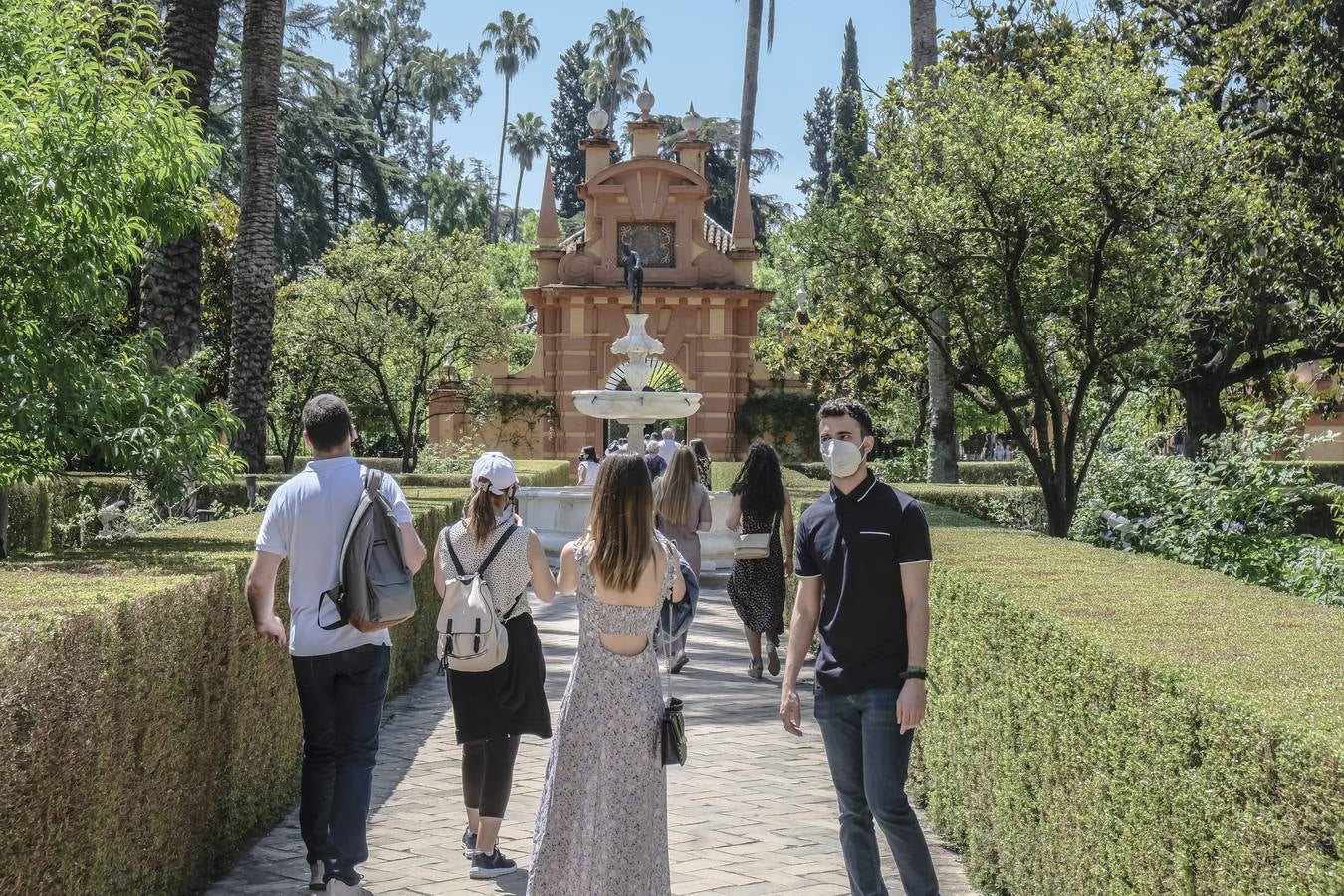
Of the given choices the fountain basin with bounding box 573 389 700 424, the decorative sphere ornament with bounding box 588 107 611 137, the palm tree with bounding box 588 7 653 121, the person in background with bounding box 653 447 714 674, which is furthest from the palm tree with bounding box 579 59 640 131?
the person in background with bounding box 653 447 714 674

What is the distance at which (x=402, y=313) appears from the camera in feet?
111

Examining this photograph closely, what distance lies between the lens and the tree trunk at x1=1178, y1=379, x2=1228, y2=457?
17.9 m

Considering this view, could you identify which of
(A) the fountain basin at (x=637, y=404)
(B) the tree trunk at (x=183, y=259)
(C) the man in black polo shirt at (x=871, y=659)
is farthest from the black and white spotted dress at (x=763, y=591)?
(A) the fountain basin at (x=637, y=404)

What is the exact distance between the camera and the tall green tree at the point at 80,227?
234 inches

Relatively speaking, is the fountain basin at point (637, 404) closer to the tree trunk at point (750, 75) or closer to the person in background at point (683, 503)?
the person in background at point (683, 503)

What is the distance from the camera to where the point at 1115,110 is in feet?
37.3

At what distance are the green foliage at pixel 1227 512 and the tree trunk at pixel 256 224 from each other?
9.36m

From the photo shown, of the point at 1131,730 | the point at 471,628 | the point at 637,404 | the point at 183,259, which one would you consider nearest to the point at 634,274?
the point at 637,404

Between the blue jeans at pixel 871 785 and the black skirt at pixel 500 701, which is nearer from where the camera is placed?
the blue jeans at pixel 871 785

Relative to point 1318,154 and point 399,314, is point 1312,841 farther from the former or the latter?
point 399,314

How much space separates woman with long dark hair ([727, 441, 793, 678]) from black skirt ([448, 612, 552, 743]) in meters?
3.78

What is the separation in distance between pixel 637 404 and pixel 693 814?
51.0 feet

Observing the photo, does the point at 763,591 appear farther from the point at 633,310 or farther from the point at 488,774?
the point at 633,310

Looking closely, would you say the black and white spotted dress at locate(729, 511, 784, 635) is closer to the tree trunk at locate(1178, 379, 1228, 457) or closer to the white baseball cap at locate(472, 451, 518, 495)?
the white baseball cap at locate(472, 451, 518, 495)
